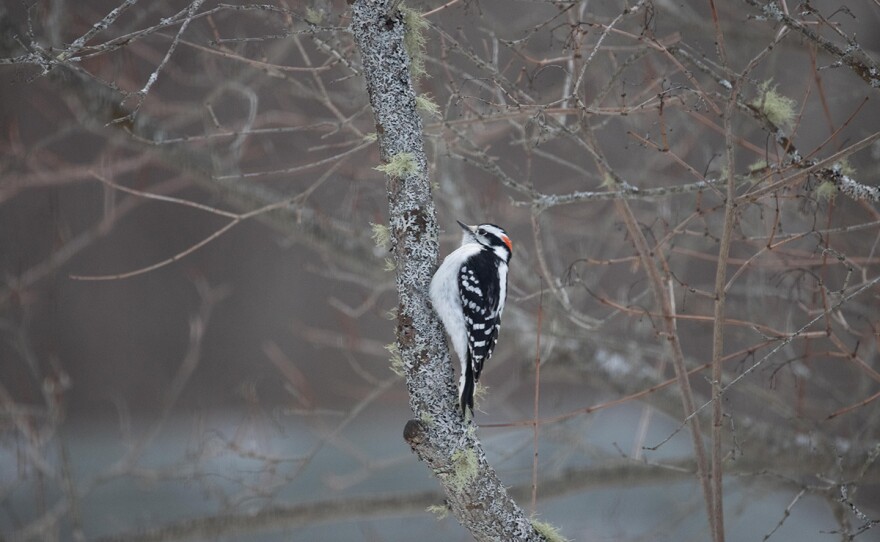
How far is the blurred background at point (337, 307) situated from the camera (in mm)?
2936

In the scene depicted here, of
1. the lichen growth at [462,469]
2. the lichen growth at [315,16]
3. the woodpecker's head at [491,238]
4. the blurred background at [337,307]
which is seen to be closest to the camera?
the lichen growth at [462,469]

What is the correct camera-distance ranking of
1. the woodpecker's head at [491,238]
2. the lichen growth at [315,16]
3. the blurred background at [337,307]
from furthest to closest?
the blurred background at [337,307] → the woodpecker's head at [491,238] → the lichen growth at [315,16]

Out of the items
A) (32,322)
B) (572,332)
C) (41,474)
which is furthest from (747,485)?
(32,322)

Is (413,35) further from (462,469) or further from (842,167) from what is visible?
(842,167)

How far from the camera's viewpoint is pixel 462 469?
5.02ft

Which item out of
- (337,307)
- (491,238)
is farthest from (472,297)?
(337,307)

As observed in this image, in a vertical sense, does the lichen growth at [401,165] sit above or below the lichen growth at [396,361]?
above

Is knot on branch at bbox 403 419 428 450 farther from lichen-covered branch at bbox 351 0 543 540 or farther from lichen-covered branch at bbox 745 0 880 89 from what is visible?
lichen-covered branch at bbox 745 0 880 89

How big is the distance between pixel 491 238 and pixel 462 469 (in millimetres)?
986

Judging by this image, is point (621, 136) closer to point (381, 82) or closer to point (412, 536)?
point (412, 536)

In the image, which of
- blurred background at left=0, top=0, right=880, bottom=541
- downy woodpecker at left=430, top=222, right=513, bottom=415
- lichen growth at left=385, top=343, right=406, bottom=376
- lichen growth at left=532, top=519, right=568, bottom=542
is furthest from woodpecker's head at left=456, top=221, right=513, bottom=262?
lichen growth at left=532, top=519, right=568, bottom=542

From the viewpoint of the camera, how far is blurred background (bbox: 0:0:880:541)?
294cm

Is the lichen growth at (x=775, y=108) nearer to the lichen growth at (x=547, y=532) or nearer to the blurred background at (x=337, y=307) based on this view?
the blurred background at (x=337, y=307)

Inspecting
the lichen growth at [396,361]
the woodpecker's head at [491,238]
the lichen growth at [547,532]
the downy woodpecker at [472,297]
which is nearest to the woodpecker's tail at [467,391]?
the downy woodpecker at [472,297]
